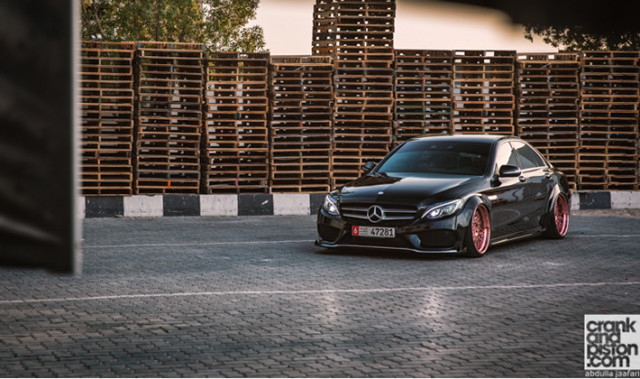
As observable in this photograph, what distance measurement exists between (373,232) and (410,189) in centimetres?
71

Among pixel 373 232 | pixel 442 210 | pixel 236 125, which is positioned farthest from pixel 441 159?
pixel 236 125

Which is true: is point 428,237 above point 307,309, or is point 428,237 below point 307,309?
above

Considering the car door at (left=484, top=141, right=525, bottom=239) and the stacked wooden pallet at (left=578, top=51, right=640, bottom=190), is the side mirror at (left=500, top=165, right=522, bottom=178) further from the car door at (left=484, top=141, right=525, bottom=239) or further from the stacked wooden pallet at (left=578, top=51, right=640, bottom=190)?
the stacked wooden pallet at (left=578, top=51, right=640, bottom=190)

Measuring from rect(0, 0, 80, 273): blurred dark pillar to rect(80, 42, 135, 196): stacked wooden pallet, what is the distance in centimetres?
1556

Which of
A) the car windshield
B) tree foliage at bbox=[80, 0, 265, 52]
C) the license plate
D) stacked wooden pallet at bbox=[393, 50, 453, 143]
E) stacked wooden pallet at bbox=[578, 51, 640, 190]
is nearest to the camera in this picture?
the license plate

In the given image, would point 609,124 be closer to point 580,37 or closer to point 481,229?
point 481,229

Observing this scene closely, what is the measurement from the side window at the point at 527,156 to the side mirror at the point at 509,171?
2.33 feet

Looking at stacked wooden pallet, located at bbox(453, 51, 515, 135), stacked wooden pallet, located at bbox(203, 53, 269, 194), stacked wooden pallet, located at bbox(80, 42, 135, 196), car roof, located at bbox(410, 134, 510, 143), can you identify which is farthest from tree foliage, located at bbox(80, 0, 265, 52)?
car roof, located at bbox(410, 134, 510, 143)

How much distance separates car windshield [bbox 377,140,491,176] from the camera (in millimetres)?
12211

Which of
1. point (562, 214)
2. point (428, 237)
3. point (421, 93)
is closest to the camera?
point (428, 237)

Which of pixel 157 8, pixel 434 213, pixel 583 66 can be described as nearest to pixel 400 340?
pixel 434 213

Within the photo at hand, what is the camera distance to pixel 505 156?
12.7m

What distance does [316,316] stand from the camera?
297 inches

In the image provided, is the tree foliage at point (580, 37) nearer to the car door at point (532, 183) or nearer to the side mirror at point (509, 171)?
the side mirror at point (509, 171)
